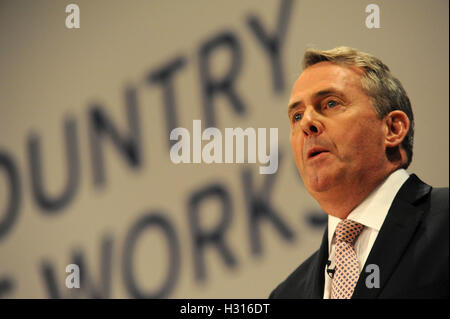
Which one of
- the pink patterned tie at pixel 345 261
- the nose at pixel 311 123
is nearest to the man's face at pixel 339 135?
the nose at pixel 311 123

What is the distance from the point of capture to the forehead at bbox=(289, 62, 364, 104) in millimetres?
1304

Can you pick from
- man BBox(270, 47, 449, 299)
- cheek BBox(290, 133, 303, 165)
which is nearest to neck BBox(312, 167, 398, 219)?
man BBox(270, 47, 449, 299)

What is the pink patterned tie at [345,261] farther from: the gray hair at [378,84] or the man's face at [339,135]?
the gray hair at [378,84]

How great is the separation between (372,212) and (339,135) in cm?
22

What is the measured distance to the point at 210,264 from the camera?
215 centimetres

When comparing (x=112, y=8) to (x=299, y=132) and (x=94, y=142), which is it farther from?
(x=299, y=132)

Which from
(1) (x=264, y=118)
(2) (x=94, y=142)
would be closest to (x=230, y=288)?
(1) (x=264, y=118)

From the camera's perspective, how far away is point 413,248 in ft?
3.66

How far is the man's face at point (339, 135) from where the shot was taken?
1271 mm

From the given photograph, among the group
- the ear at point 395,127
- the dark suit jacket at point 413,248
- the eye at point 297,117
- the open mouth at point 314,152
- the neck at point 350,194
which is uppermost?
the eye at point 297,117

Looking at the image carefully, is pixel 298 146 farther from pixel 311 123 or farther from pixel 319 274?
pixel 319 274

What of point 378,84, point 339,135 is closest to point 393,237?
point 339,135

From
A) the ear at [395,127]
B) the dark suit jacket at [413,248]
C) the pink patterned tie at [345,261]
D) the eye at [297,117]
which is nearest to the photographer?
the dark suit jacket at [413,248]

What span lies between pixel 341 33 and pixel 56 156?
139 centimetres
